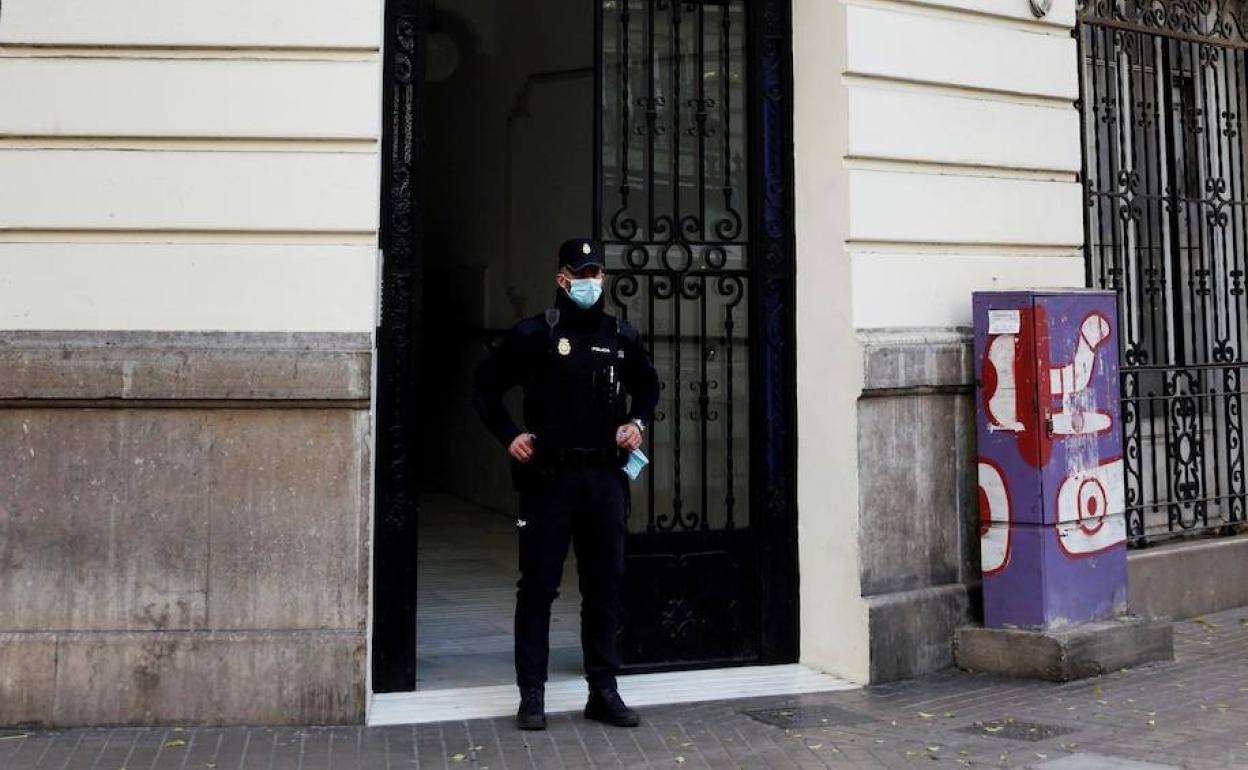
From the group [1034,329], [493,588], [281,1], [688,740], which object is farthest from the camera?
[493,588]

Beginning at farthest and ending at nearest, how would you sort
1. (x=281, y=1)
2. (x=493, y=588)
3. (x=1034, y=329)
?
(x=493, y=588)
(x=1034, y=329)
(x=281, y=1)

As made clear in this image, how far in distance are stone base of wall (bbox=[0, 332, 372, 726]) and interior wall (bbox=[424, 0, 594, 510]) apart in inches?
249

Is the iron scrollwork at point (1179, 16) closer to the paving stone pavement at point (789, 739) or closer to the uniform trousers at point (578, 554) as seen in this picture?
the paving stone pavement at point (789, 739)

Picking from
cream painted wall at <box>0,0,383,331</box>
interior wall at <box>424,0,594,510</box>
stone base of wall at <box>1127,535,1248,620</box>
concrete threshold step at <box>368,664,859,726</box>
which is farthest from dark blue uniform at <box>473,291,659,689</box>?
interior wall at <box>424,0,594,510</box>

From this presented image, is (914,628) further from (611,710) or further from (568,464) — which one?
(568,464)

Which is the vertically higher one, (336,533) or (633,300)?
(633,300)

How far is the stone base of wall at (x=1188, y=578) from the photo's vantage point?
8.87 meters

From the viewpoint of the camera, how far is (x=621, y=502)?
6.43 meters

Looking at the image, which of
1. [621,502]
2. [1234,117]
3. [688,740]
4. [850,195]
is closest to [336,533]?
[621,502]

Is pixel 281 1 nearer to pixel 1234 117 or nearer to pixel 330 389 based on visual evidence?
pixel 330 389

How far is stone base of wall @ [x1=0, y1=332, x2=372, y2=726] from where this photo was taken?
6.27 metres

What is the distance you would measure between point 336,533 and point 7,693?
163 cm

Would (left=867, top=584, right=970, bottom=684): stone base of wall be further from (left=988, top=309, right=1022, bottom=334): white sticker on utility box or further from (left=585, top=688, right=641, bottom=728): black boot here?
(left=585, top=688, right=641, bottom=728): black boot

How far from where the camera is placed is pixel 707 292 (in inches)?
304
